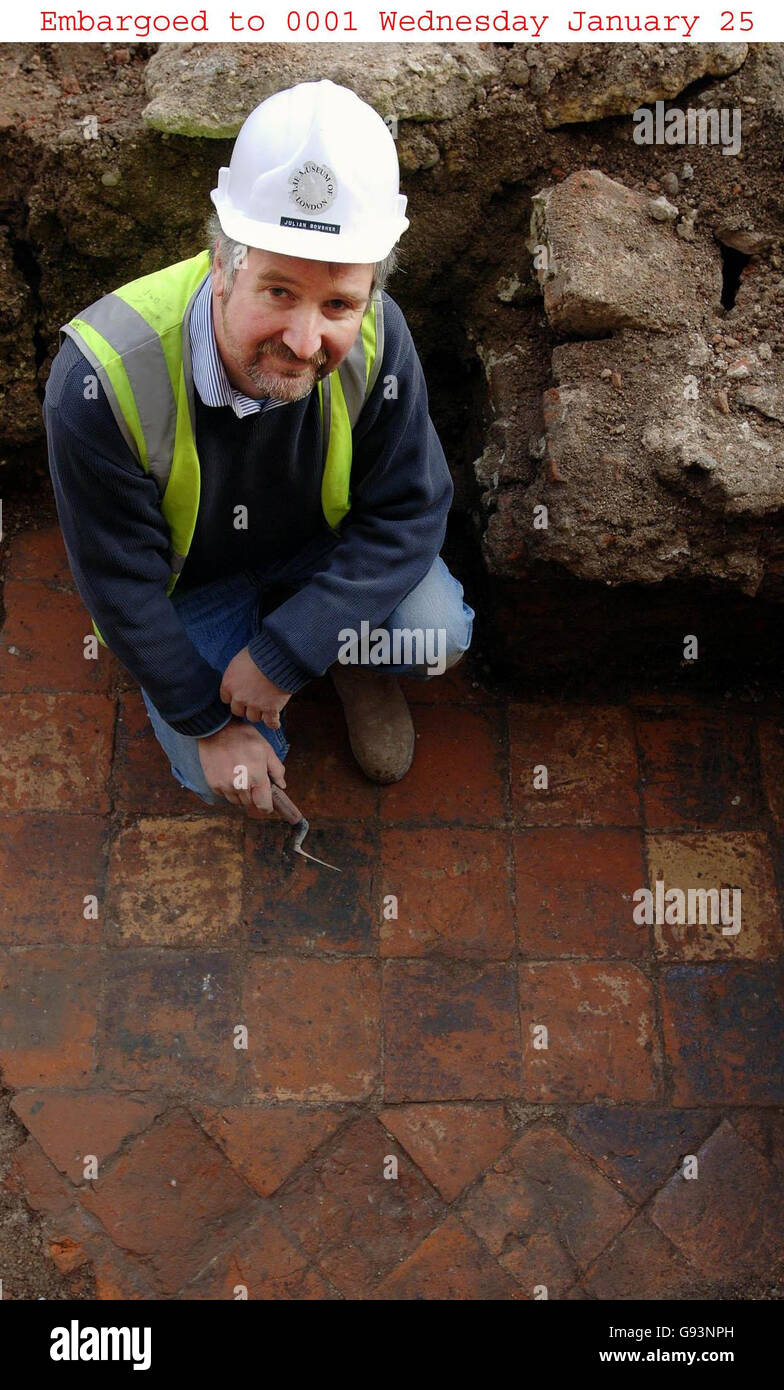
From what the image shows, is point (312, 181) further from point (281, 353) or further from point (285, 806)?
point (285, 806)

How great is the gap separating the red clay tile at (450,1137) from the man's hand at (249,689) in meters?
1.13

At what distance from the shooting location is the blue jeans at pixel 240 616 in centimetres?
328

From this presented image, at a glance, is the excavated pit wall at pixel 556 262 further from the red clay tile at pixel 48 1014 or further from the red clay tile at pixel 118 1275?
the red clay tile at pixel 118 1275

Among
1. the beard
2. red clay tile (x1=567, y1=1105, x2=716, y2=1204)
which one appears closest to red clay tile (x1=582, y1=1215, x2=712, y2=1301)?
red clay tile (x1=567, y1=1105, x2=716, y2=1204)

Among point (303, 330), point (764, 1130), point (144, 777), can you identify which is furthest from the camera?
point (144, 777)

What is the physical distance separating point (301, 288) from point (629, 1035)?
2.13m

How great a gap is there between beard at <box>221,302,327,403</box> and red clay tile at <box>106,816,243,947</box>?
4.72 feet

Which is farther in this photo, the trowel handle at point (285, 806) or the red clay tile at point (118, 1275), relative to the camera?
the trowel handle at point (285, 806)

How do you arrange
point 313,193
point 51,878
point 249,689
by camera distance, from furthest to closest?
point 51,878 → point 249,689 → point 313,193

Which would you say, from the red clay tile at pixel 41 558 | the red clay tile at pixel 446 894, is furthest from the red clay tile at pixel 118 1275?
the red clay tile at pixel 41 558

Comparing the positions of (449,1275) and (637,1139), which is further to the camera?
(637,1139)

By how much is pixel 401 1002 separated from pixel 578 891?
61 centimetres

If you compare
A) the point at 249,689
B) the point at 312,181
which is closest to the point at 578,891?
the point at 249,689

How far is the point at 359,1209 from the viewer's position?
3.13 meters
